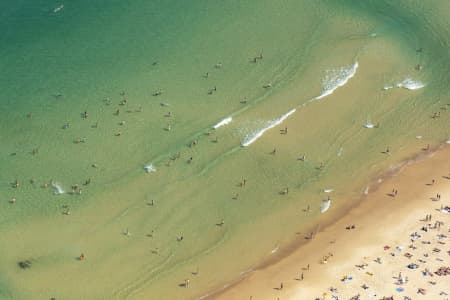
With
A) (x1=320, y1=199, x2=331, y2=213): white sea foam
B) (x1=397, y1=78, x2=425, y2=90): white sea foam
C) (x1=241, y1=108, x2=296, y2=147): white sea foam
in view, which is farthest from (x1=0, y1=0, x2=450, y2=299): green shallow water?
(x1=397, y1=78, x2=425, y2=90): white sea foam

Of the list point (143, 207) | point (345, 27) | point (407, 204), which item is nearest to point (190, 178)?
point (143, 207)

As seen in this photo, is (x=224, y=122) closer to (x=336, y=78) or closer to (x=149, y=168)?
(x=149, y=168)

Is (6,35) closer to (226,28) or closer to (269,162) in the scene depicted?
(226,28)

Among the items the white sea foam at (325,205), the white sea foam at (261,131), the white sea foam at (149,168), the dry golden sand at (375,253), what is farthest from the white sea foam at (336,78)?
the white sea foam at (149,168)

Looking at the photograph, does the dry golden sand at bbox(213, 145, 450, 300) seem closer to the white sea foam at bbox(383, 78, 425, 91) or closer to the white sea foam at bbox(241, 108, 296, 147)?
the white sea foam at bbox(241, 108, 296, 147)

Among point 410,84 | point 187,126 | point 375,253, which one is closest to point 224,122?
point 187,126
